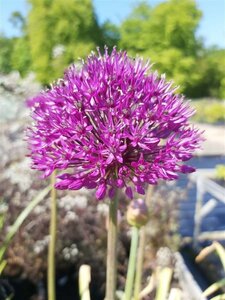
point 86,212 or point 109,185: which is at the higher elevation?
point 109,185

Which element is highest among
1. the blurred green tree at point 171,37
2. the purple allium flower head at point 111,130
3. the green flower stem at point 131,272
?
the blurred green tree at point 171,37

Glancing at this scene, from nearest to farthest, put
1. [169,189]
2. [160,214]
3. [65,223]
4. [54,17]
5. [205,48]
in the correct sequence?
[65,223], [160,214], [169,189], [54,17], [205,48]

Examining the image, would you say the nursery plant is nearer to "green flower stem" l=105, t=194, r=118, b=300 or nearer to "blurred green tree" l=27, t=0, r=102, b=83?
"green flower stem" l=105, t=194, r=118, b=300

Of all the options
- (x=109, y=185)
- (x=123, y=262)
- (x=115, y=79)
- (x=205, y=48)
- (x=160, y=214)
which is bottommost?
(x=123, y=262)

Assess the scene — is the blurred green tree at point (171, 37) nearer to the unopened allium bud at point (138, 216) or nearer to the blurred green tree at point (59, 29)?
the blurred green tree at point (59, 29)

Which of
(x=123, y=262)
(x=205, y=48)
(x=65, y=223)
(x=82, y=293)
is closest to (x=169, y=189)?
(x=123, y=262)

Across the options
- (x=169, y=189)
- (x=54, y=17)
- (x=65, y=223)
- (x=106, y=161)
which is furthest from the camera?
(x=54, y=17)

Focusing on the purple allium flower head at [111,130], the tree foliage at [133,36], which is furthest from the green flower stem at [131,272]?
the tree foliage at [133,36]

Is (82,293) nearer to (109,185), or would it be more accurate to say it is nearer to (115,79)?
(109,185)

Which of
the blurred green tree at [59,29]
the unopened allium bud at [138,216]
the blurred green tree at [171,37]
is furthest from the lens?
the blurred green tree at [59,29]
